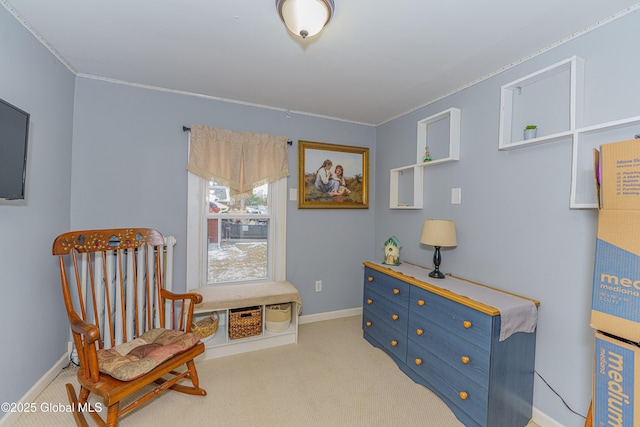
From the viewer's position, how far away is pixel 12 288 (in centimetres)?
160

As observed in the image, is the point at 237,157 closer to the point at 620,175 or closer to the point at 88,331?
the point at 88,331

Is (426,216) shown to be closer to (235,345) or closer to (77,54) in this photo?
(235,345)

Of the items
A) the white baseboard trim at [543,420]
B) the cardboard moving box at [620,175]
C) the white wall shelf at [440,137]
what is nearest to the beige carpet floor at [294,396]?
the white baseboard trim at [543,420]

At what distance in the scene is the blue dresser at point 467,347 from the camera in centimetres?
160

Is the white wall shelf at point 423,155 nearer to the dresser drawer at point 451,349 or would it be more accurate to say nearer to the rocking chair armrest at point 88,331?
the dresser drawer at point 451,349

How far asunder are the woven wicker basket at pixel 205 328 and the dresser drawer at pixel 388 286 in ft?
4.93

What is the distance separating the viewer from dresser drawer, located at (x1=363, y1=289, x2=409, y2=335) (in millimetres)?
2264

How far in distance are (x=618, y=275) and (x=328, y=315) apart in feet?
8.48

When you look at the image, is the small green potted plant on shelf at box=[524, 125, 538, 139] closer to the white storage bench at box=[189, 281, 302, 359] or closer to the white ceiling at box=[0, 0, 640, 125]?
the white ceiling at box=[0, 0, 640, 125]

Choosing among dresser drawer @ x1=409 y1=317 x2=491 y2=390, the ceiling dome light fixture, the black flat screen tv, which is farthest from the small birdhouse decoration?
the black flat screen tv

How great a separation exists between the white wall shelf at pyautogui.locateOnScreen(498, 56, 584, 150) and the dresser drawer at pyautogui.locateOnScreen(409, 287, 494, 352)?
1.16 metres

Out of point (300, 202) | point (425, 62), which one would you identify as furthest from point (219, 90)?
point (425, 62)

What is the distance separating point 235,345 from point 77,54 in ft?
8.49

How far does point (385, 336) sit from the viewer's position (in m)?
2.46
